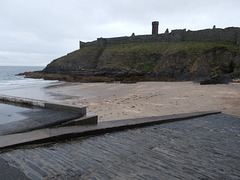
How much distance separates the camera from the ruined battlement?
34.8 meters

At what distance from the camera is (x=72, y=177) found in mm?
2312

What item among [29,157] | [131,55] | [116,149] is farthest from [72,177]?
[131,55]

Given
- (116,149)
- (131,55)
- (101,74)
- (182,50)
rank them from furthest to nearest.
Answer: (131,55) → (101,74) → (182,50) → (116,149)

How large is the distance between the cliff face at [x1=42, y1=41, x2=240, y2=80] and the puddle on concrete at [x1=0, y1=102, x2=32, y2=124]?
23291 millimetres

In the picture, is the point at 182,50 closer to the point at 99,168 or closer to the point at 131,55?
the point at 131,55

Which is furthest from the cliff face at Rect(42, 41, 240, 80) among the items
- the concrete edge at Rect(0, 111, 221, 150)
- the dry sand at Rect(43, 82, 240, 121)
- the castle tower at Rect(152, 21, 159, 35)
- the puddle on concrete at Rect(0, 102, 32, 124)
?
the puddle on concrete at Rect(0, 102, 32, 124)

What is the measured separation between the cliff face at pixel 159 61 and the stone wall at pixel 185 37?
174cm

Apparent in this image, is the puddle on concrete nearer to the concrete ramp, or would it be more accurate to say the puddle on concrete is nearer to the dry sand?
the concrete ramp

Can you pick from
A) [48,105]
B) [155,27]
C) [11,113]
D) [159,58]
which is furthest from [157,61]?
[11,113]

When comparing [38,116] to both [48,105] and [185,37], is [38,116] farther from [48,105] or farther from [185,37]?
[185,37]

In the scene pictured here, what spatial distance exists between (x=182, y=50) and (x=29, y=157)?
35005mm

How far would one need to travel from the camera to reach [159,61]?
1399 inches

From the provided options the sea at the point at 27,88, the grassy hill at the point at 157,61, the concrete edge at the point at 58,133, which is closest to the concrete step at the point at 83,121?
the concrete edge at the point at 58,133

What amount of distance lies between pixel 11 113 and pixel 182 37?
4134 centimetres
